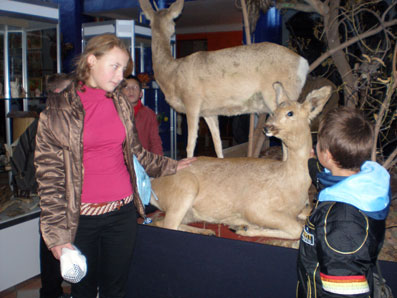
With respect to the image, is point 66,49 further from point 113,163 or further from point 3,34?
point 113,163

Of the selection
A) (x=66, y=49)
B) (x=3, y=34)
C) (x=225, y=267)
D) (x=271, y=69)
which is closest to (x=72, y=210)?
(x=225, y=267)

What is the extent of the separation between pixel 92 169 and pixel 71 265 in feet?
1.82

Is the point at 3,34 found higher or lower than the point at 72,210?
higher

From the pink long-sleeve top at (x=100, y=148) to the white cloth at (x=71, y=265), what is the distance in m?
0.34

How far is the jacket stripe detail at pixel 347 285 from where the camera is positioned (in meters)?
1.54

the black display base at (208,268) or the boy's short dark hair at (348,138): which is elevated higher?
the boy's short dark hair at (348,138)

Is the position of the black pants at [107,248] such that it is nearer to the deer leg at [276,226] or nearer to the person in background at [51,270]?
the person in background at [51,270]

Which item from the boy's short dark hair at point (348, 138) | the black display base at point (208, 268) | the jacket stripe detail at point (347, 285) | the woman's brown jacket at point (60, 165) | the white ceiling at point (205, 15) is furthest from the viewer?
the white ceiling at point (205, 15)

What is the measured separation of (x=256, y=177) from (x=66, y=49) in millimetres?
8307

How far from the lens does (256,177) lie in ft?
10.3

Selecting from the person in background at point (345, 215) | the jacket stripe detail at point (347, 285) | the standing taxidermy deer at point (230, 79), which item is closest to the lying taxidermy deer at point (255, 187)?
the standing taxidermy deer at point (230, 79)

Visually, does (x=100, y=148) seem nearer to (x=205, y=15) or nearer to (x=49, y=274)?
(x=49, y=274)

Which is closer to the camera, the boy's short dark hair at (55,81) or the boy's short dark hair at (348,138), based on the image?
the boy's short dark hair at (348,138)

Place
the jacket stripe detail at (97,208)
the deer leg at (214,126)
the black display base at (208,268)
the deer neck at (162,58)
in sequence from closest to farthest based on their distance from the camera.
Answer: the jacket stripe detail at (97,208), the black display base at (208,268), the deer neck at (162,58), the deer leg at (214,126)
